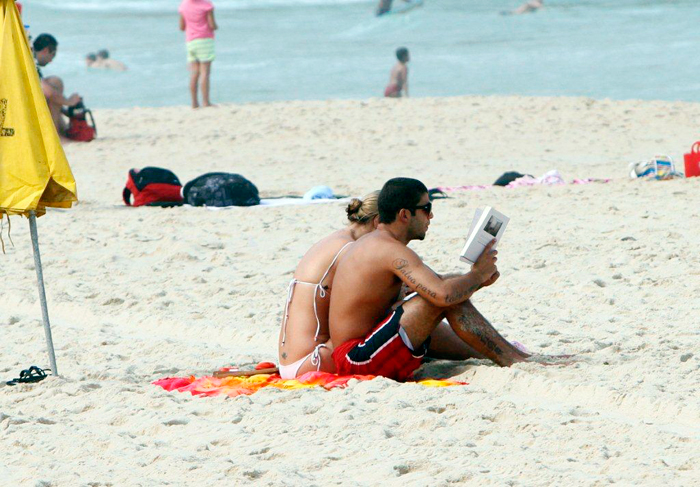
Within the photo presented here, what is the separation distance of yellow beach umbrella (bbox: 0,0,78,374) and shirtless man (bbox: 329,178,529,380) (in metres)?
1.36

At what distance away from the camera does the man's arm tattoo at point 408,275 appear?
4.39 m

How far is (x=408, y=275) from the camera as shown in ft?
14.5

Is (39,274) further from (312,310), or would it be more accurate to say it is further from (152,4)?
(152,4)

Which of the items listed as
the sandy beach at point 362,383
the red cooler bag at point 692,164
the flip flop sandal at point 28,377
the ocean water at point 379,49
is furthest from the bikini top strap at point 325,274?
the ocean water at point 379,49

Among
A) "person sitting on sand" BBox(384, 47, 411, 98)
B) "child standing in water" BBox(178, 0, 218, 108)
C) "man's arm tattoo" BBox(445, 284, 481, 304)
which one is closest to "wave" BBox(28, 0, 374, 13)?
"person sitting on sand" BBox(384, 47, 411, 98)

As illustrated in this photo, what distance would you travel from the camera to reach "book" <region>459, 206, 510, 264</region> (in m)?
4.44

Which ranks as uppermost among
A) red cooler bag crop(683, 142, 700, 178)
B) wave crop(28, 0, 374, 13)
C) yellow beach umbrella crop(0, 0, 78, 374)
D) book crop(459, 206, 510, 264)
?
yellow beach umbrella crop(0, 0, 78, 374)

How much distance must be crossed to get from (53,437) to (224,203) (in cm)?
518

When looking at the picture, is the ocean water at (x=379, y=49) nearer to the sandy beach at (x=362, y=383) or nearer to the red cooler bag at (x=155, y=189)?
the sandy beach at (x=362, y=383)

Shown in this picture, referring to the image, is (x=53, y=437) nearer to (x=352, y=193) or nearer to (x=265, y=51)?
(x=352, y=193)

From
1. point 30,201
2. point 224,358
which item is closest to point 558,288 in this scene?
point 224,358

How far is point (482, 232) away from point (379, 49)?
26.8 metres

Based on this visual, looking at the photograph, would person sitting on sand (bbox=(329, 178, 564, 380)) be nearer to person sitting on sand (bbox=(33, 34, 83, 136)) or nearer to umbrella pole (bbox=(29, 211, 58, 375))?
umbrella pole (bbox=(29, 211, 58, 375))

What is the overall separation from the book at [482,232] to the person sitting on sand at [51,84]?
8.25m
